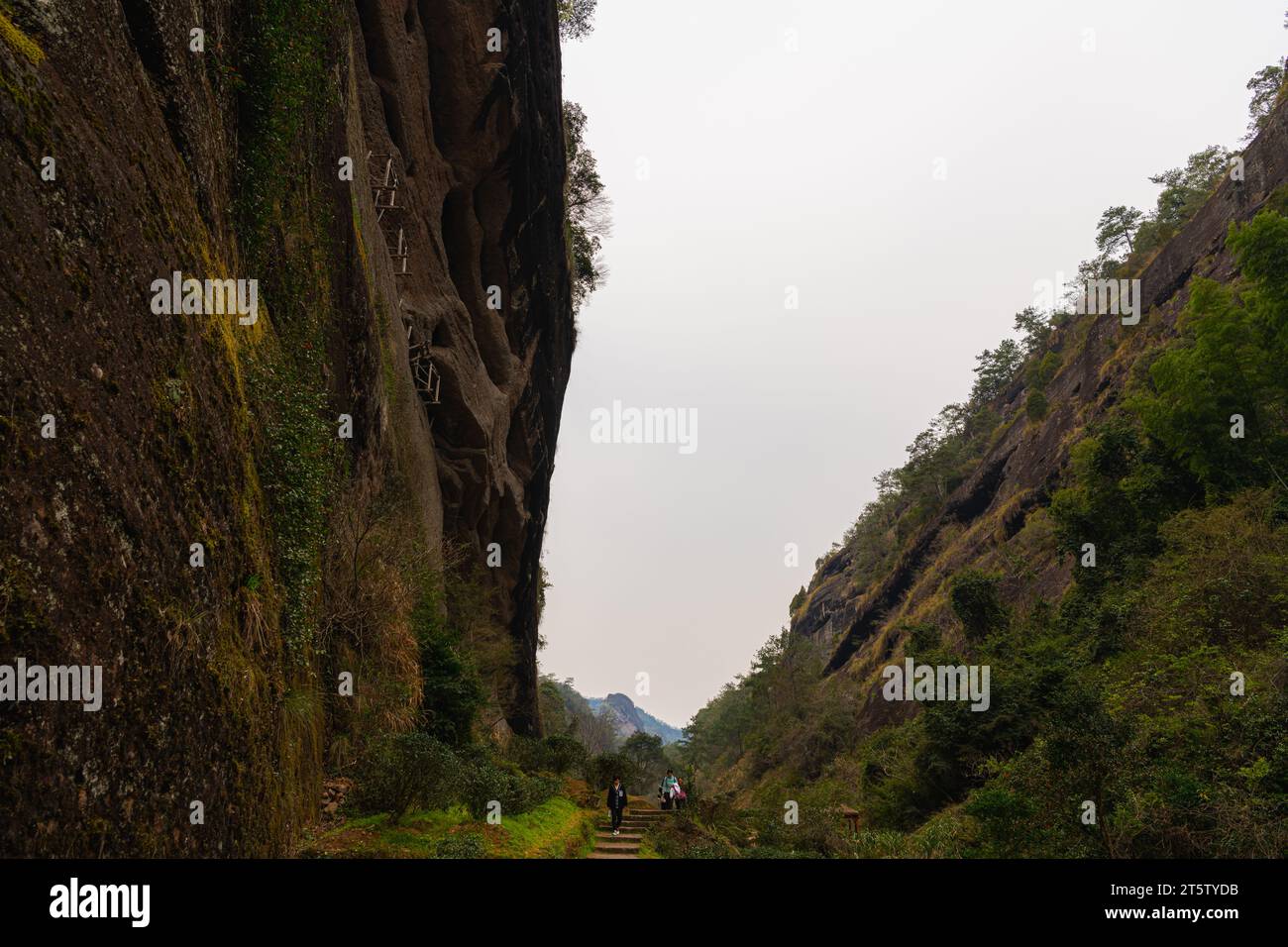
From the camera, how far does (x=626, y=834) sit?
52.1 ft

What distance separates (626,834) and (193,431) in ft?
45.9

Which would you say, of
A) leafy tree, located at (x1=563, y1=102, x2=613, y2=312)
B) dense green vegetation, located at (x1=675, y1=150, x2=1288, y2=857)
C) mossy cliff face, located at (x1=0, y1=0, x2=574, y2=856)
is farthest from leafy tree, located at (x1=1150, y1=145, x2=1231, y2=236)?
mossy cliff face, located at (x1=0, y1=0, x2=574, y2=856)

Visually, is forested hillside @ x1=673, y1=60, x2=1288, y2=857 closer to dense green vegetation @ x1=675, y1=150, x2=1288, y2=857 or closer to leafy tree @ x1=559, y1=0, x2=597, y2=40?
dense green vegetation @ x1=675, y1=150, x2=1288, y2=857

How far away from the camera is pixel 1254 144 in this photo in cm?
3394

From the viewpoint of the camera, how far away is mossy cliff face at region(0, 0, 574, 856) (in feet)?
12.0

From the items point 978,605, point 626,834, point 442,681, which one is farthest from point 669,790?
point 978,605

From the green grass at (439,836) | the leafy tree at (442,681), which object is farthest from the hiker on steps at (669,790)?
the leafy tree at (442,681)

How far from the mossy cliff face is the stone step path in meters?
5.11

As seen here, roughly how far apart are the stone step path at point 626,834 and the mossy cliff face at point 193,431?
5113mm

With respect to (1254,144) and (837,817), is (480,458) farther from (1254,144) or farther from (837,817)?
(1254,144)

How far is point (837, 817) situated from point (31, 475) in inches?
752

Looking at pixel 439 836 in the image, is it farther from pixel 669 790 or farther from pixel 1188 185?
pixel 1188 185

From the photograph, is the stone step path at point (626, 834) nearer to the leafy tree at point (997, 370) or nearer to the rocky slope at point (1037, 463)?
the rocky slope at point (1037, 463)
